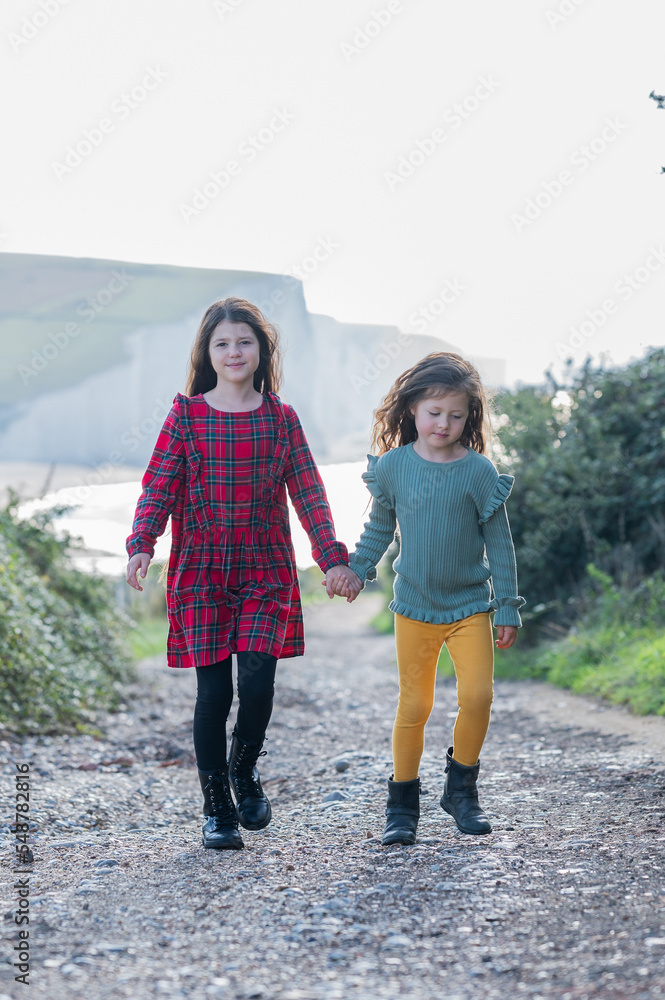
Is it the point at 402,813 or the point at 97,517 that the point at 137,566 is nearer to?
the point at 402,813

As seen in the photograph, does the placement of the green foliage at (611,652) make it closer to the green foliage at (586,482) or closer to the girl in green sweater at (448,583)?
the green foliage at (586,482)

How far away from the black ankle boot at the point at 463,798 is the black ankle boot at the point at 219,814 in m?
0.76

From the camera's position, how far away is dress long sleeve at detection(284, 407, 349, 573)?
11.8 feet

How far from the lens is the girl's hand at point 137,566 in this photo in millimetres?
3299

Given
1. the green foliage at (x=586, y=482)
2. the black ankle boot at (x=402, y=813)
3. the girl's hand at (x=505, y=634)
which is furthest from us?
the green foliage at (x=586, y=482)

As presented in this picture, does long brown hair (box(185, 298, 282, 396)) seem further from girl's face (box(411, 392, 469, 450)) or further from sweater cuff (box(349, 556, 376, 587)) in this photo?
sweater cuff (box(349, 556, 376, 587))

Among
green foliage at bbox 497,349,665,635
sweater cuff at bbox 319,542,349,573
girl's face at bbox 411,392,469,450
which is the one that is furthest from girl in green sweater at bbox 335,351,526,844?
green foliage at bbox 497,349,665,635

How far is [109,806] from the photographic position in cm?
443

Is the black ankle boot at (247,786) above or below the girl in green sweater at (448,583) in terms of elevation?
below

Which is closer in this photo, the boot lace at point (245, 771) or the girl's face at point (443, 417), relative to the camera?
the girl's face at point (443, 417)

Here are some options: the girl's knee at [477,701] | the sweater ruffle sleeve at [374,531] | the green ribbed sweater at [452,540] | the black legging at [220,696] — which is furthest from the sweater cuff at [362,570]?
the girl's knee at [477,701]

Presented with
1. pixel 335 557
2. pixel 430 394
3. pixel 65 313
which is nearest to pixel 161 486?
pixel 335 557

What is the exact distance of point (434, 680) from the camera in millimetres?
3297

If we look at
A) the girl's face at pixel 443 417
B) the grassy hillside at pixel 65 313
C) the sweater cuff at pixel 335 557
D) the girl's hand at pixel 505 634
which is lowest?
the girl's hand at pixel 505 634
